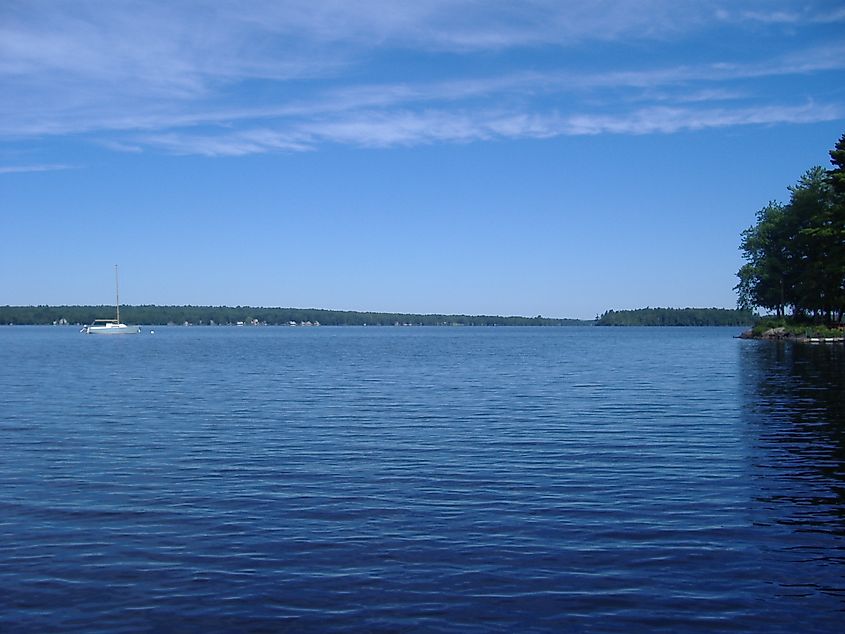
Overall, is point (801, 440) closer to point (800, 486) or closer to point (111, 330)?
point (800, 486)

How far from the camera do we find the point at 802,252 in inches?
4166

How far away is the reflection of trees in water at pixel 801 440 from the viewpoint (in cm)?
1623

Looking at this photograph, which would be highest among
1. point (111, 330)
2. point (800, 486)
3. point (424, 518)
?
point (111, 330)

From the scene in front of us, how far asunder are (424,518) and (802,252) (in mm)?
103750

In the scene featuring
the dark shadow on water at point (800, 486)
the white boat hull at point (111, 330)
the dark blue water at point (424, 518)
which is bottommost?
the dark shadow on water at point (800, 486)

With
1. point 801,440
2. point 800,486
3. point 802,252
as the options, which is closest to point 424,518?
point 800,486

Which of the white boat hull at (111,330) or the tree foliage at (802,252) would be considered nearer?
the tree foliage at (802,252)

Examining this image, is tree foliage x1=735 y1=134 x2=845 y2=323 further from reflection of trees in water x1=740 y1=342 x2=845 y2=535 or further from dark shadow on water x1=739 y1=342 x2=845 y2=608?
dark shadow on water x1=739 y1=342 x2=845 y2=608

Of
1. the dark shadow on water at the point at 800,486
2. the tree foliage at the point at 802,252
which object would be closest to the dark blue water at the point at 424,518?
the dark shadow on water at the point at 800,486

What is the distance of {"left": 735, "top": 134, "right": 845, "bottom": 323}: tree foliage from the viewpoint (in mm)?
79250

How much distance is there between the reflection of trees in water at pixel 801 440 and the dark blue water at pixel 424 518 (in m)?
0.11

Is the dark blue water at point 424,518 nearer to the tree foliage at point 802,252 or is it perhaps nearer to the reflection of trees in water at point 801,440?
the reflection of trees in water at point 801,440

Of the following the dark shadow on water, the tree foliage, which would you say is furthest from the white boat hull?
the dark shadow on water

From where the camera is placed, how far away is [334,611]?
35.1 feet
